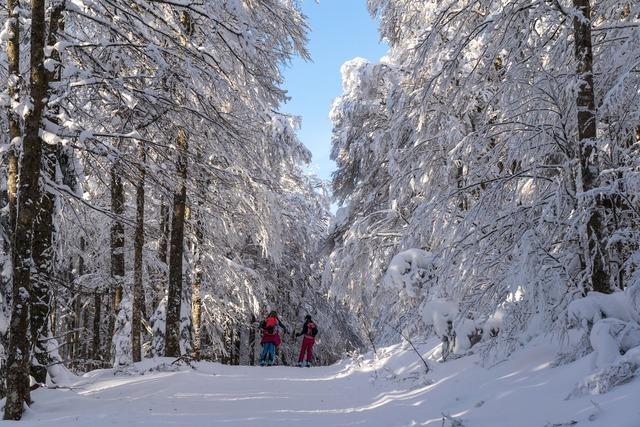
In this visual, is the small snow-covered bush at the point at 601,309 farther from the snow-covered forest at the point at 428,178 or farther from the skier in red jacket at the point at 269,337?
the skier in red jacket at the point at 269,337

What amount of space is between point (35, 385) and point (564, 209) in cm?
678

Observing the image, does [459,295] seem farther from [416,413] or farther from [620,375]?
[620,375]

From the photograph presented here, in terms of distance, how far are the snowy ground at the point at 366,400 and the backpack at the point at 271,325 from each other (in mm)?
5583

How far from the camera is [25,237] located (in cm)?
537

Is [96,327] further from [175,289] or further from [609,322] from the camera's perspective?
[609,322]

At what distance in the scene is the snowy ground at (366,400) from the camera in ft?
12.5

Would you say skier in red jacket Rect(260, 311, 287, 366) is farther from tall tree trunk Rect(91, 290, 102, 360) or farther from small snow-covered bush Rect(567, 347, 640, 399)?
small snow-covered bush Rect(567, 347, 640, 399)

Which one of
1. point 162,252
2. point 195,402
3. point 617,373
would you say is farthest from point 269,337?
point 617,373

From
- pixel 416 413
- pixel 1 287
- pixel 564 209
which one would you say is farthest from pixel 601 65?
pixel 1 287

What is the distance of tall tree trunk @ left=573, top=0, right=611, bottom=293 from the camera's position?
16.5ft

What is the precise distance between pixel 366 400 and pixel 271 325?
25.8ft

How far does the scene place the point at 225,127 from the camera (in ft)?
24.8

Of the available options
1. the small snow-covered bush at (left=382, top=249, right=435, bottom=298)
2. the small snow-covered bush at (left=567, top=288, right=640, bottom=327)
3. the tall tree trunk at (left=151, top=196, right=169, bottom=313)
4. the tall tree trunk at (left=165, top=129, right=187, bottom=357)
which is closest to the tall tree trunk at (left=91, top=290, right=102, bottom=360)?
the tall tree trunk at (left=151, top=196, right=169, bottom=313)

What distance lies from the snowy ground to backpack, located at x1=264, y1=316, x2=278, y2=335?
18.3 ft
